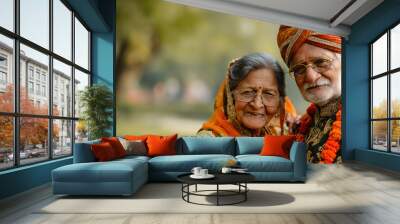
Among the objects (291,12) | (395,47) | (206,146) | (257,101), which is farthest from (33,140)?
(395,47)

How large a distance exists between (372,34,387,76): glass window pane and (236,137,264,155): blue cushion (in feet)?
12.3

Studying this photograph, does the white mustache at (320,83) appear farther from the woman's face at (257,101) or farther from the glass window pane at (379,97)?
the glass window pane at (379,97)

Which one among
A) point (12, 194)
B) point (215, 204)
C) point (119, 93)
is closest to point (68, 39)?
point (119, 93)

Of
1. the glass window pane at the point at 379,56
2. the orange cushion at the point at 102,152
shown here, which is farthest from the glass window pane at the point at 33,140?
the glass window pane at the point at 379,56

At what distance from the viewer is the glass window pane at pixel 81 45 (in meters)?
8.24

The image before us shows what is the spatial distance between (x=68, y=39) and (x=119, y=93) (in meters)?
2.20

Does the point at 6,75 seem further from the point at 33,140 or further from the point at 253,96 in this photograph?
the point at 253,96

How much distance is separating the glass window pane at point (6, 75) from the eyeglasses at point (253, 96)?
18.4 feet

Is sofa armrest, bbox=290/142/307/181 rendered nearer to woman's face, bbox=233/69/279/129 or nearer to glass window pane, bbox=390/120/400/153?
glass window pane, bbox=390/120/400/153

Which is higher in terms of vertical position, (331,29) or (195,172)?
(331,29)

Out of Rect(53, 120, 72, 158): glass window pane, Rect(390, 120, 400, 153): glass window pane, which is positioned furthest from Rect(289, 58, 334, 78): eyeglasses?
Rect(53, 120, 72, 158): glass window pane

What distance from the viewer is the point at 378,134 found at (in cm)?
902

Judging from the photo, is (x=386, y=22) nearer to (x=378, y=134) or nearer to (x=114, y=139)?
(x=378, y=134)

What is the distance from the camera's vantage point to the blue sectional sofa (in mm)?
5059
